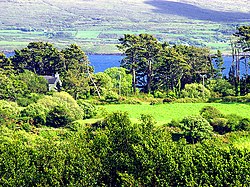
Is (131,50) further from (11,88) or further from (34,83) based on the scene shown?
(11,88)

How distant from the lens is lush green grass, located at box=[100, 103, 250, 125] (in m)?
38.2

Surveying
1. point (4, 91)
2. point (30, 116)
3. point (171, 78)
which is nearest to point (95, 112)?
point (30, 116)

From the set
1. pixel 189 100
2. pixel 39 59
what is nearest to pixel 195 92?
pixel 189 100

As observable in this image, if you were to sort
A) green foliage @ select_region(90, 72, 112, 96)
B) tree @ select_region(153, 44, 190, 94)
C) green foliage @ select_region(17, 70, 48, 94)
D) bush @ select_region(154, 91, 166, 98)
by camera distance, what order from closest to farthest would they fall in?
green foliage @ select_region(17, 70, 48, 94) < bush @ select_region(154, 91, 166, 98) < green foliage @ select_region(90, 72, 112, 96) < tree @ select_region(153, 44, 190, 94)

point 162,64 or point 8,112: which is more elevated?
point 162,64

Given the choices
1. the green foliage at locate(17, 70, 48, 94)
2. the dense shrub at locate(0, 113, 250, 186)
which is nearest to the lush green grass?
the green foliage at locate(17, 70, 48, 94)

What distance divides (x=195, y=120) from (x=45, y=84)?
19883 mm

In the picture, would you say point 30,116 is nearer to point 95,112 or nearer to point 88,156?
point 95,112

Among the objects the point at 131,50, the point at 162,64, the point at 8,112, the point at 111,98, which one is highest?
the point at 131,50

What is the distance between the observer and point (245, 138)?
1215 inches

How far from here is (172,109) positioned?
40.6 m

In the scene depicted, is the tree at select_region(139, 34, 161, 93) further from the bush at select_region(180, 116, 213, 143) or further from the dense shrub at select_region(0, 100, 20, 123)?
the bush at select_region(180, 116, 213, 143)

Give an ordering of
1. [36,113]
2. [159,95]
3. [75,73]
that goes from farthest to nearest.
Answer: [75,73] → [159,95] → [36,113]

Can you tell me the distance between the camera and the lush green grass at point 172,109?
38.2m
